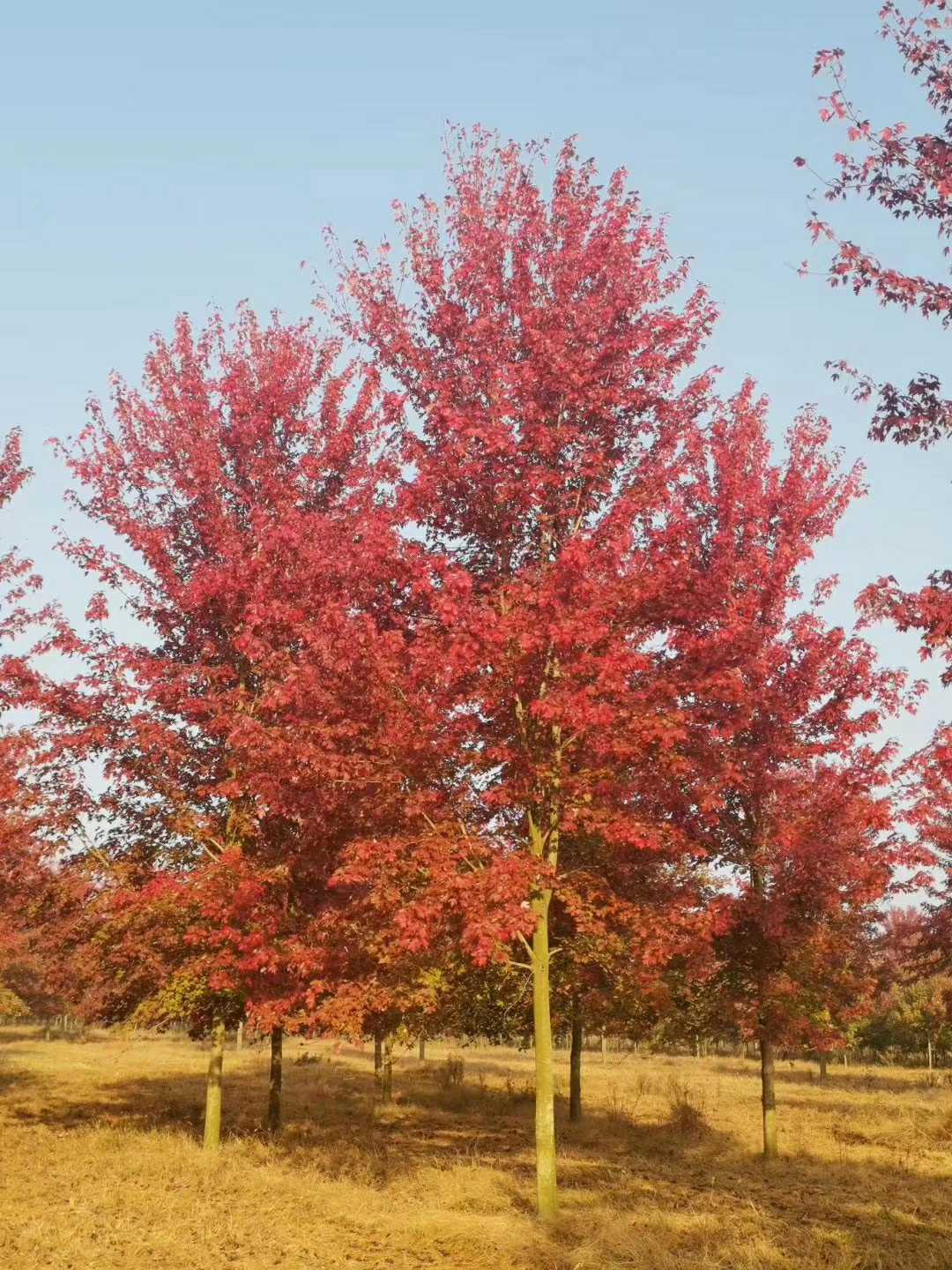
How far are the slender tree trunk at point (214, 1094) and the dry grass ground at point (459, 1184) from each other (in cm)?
33

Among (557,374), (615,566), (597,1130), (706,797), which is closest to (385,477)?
(557,374)

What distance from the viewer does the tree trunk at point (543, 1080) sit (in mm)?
11000

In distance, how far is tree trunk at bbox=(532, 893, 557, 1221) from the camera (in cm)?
1100

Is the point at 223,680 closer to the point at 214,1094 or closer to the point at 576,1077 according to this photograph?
the point at 214,1094

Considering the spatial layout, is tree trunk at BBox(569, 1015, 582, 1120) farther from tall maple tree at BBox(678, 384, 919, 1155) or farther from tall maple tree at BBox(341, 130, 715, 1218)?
tall maple tree at BBox(341, 130, 715, 1218)

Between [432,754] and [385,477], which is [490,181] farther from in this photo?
[432,754]

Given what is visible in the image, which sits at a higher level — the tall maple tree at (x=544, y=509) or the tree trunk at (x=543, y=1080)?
the tall maple tree at (x=544, y=509)

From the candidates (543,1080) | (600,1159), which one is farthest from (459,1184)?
(600,1159)

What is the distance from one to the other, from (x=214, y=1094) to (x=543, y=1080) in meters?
7.49

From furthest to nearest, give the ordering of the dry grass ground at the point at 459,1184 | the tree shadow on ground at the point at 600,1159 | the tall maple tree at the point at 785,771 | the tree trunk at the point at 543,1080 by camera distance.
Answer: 1. the tall maple tree at the point at 785,771
2. the tree trunk at the point at 543,1080
3. the tree shadow on ground at the point at 600,1159
4. the dry grass ground at the point at 459,1184

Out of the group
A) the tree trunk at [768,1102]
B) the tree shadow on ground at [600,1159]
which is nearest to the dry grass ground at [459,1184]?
the tree shadow on ground at [600,1159]

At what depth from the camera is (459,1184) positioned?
13.2 meters

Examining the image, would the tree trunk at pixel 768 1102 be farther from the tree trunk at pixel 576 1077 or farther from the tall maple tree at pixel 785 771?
the tree trunk at pixel 576 1077

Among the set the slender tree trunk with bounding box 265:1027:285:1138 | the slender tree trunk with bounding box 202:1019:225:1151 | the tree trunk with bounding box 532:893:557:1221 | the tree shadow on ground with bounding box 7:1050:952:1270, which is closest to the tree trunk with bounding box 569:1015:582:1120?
the tree shadow on ground with bounding box 7:1050:952:1270
